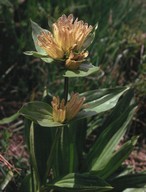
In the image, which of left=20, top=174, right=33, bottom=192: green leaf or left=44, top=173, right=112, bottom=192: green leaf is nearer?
left=44, top=173, right=112, bottom=192: green leaf

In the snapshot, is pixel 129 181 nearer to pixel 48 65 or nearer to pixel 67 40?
pixel 67 40

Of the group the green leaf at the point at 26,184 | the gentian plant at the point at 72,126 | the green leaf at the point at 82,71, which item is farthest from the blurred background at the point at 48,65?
the green leaf at the point at 82,71

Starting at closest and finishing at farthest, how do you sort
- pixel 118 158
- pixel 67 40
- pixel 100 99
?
1. pixel 67 40
2. pixel 100 99
3. pixel 118 158

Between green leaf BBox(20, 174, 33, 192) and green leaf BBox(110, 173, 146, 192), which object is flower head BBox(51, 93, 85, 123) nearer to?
green leaf BBox(20, 174, 33, 192)

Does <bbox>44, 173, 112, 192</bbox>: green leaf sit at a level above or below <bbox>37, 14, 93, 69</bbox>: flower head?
below

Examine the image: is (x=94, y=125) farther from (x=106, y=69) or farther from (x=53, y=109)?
(x=53, y=109)

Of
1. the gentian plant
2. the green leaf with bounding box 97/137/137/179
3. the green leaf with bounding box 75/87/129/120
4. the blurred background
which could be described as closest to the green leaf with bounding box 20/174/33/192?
the gentian plant

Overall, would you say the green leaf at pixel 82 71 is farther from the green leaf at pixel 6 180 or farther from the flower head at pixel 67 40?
the green leaf at pixel 6 180

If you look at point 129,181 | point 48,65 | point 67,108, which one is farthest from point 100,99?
point 48,65
